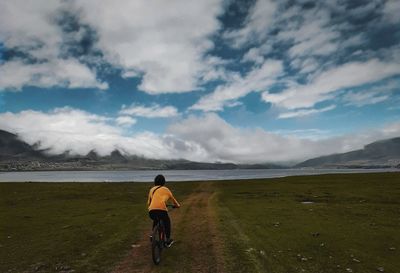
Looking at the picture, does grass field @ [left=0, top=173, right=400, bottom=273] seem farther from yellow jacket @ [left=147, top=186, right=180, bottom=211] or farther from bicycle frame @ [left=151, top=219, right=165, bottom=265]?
yellow jacket @ [left=147, top=186, right=180, bottom=211]

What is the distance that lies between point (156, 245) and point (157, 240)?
72 cm

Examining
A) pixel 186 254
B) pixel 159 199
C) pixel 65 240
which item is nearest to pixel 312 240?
pixel 186 254

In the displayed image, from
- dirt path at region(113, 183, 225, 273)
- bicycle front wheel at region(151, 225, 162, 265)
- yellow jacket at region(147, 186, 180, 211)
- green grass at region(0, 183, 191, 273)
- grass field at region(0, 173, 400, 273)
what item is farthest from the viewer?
yellow jacket at region(147, 186, 180, 211)

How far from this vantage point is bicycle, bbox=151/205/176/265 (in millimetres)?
15484

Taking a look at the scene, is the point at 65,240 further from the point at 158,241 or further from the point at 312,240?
the point at 312,240

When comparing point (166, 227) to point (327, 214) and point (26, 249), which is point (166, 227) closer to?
point (26, 249)

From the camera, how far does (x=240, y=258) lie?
16.5m

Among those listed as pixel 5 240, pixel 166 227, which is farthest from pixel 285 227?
pixel 5 240

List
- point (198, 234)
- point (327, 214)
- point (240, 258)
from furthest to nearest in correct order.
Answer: point (327, 214), point (198, 234), point (240, 258)

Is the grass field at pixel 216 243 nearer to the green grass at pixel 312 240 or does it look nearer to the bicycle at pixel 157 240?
the green grass at pixel 312 240

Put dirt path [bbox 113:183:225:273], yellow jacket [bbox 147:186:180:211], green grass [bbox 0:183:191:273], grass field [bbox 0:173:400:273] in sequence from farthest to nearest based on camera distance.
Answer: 1. yellow jacket [bbox 147:186:180:211]
2. green grass [bbox 0:183:191:273]
3. grass field [bbox 0:173:400:273]
4. dirt path [bbox 113:183:225:273]

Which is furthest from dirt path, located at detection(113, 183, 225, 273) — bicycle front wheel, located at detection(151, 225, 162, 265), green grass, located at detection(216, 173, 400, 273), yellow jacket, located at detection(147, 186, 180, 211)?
yellow jacket, located at detection(147, 186, 180, 211)

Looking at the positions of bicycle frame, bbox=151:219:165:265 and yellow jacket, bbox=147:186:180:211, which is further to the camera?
yellow jacket, bbox=147:186:180:211

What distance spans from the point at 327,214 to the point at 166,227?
21.6m
